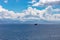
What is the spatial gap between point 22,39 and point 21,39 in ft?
1.21

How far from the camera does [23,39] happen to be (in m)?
64.6

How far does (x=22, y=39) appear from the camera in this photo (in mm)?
65312

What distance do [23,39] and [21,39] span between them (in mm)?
1135

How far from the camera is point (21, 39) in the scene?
65.4 meters
